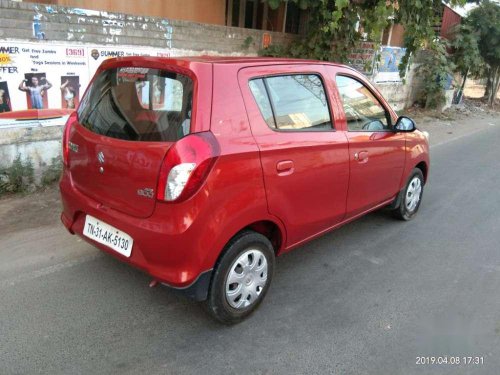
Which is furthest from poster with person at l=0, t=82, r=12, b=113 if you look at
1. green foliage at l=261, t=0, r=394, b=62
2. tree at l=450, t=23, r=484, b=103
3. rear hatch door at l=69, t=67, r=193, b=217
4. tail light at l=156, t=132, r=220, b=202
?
tree at l=450, t=23, r=484, b=103

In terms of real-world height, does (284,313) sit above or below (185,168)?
below

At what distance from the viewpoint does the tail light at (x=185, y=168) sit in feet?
7.92

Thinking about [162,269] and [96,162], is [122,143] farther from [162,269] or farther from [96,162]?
[162,269]

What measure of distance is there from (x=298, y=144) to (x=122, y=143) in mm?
1155

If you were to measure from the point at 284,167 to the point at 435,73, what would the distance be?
12566 millimetres

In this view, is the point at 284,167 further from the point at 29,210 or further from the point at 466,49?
the point at 466,49

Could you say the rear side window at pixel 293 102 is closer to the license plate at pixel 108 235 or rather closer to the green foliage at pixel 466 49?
the license plate at pixel 108 235

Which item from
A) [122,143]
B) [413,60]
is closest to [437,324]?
[122,143]

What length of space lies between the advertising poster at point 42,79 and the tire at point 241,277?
146 inches

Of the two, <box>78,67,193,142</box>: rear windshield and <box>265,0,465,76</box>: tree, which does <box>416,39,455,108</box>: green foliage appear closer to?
<box>265,0,465,76</box>: tree

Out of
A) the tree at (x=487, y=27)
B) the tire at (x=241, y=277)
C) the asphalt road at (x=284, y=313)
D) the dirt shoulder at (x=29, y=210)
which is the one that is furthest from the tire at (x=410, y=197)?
the tree at (x=487, y=27)

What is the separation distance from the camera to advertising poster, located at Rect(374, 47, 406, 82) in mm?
11781

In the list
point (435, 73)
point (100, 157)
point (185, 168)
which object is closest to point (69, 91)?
point (100, 157)

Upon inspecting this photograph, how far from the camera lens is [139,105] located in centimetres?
272
